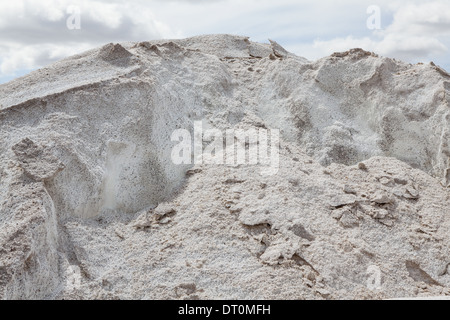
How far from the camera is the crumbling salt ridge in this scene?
4152 mm

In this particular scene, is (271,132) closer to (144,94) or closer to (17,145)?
(144,94)

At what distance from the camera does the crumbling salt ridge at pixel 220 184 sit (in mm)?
4152

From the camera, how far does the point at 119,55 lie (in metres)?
6.12

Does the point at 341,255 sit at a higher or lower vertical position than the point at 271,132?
lower

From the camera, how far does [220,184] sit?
505 cm

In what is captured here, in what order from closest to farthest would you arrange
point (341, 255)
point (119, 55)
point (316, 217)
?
1. point (341, 255)
2. point (316, 217)
3. point (119, 55)

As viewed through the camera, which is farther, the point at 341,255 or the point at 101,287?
the point at 341,255
